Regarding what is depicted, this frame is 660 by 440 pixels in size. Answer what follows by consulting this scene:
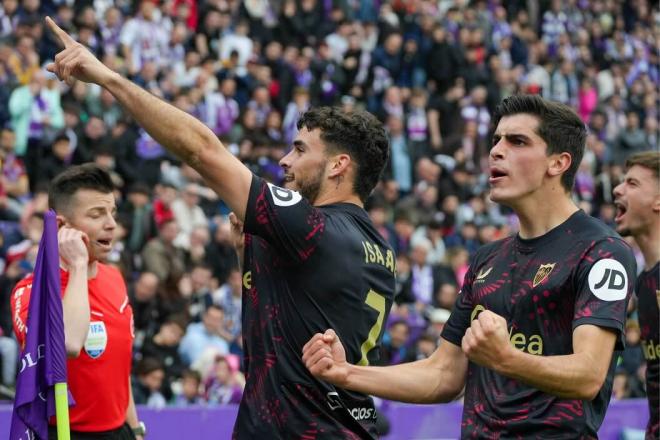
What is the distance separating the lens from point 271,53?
20969 millimetres

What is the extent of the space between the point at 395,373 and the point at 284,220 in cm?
83

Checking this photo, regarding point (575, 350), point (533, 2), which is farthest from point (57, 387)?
point (533, 2)

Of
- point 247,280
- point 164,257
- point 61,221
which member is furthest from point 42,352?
point 164,257

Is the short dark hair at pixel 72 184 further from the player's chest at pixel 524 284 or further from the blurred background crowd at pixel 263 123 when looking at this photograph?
the blurred background crowd at pixel 263 123

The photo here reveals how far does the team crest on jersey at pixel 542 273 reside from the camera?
510cm

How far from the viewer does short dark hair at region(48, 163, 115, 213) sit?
686 centimetres

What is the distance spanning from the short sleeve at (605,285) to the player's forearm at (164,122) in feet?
5.31

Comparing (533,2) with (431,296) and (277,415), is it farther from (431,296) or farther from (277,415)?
(277,415)

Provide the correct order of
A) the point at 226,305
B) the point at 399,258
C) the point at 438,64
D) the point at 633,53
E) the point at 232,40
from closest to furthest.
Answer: the point at 226,305 → the point at 399,258 → the point at 232,40 → the point at 438,64 → the point at 633,53

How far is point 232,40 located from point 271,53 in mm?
747

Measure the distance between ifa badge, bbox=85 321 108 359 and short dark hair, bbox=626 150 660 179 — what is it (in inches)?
132

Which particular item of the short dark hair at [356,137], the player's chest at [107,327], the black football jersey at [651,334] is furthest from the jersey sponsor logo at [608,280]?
the player's chest at [107,327]

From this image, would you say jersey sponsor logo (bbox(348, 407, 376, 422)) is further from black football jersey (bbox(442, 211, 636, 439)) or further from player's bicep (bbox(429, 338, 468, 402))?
black football jersey (bbox(442, 211, 636, 439))

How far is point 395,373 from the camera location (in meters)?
5.27
